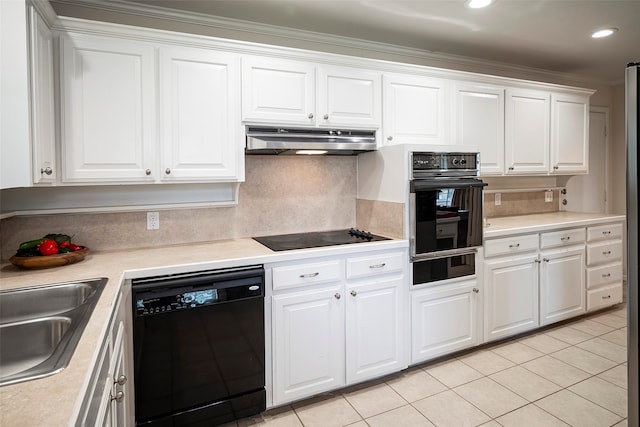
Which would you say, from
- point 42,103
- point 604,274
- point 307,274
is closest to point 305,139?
point 307,274

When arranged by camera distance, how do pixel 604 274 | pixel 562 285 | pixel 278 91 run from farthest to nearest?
pixel 604 274
pixel 562 285
pixel 278 91

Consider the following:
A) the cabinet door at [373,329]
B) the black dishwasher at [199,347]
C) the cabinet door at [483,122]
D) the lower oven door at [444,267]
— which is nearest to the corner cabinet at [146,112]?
the black dishwasher at [199,347]

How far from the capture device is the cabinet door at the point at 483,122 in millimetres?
3127

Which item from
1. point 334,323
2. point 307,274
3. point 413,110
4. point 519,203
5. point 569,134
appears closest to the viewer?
point 307,274

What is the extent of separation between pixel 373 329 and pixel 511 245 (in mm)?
1452

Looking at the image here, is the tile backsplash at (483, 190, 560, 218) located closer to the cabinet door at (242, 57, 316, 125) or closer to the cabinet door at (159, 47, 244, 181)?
the cabinet door at (242, 57, 316, 125)

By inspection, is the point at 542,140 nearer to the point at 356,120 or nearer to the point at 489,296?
the point at 489,296

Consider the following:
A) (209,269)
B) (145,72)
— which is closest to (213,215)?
(209,269)

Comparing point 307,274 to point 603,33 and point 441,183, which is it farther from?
point 603,33

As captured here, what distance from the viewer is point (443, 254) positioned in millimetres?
2689

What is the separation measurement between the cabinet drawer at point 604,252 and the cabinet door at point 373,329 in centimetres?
225

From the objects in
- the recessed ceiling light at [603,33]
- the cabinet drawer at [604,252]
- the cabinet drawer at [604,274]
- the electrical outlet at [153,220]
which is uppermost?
the recessed ceiling light at [603,33]

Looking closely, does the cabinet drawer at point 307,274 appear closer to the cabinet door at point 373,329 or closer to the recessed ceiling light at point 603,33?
the cabinet door at point 373,329

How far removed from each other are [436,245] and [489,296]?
0.73 m
